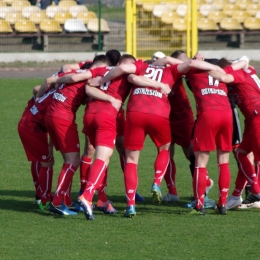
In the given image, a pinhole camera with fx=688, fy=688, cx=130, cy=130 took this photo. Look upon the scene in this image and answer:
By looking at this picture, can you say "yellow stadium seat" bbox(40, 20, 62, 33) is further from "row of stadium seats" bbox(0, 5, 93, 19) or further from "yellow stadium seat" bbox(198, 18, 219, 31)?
"yellow stadium seat" bbox(198, 18, 219, 31)

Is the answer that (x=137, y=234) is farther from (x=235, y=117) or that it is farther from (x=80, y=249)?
(x=235, y=117)

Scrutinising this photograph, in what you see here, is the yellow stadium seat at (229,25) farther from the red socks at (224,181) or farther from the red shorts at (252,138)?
the red socks at (224,181)

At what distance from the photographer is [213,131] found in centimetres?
758

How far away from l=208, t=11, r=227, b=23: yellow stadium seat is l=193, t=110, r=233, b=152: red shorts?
16582 millimetres

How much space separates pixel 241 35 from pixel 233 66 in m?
15.5

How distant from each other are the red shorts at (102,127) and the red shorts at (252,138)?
1617mm

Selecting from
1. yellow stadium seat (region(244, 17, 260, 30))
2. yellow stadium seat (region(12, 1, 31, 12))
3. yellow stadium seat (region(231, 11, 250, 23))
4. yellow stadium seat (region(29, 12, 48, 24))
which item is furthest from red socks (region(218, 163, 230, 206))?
yellow stadium seat (region(12, 1, 31, 12))

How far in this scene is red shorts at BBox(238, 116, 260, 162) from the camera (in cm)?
794

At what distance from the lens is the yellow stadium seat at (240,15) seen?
2361 centimetres

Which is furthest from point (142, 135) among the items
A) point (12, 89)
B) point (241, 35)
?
point (241, 35)

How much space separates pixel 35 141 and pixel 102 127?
3.26 ft

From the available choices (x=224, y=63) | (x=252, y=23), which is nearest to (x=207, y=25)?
(x=252, y=23)

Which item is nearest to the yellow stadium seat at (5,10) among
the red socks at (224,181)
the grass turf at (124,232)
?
the grass turf at (124,232)

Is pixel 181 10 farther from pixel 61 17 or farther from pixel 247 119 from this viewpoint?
pixel 247 119
